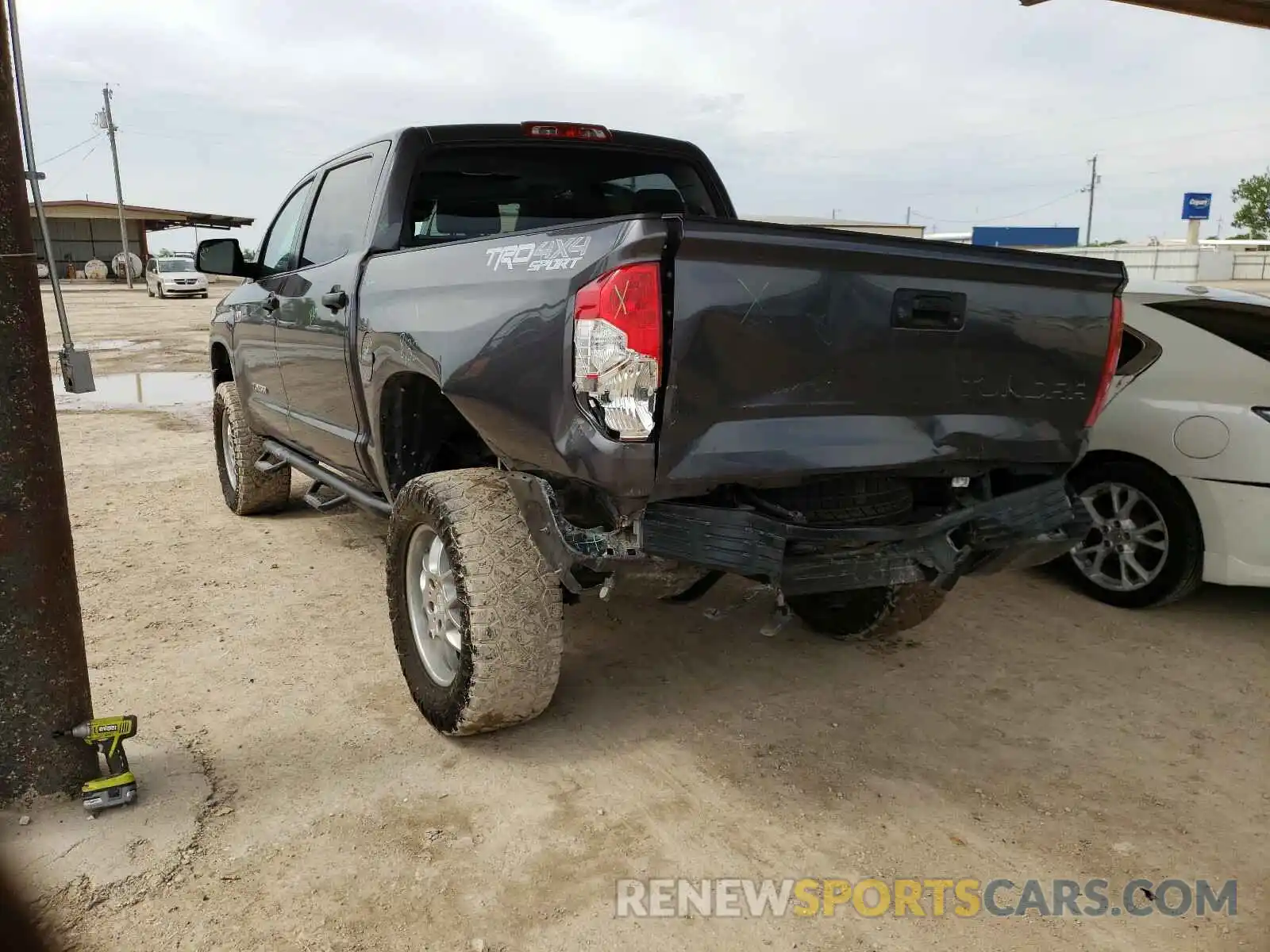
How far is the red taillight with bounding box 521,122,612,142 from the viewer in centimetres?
415

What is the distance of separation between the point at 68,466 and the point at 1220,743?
7842mm

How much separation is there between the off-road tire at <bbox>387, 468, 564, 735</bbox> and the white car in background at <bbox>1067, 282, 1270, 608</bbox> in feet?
9.26

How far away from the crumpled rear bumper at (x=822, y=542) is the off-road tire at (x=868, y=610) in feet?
2.39

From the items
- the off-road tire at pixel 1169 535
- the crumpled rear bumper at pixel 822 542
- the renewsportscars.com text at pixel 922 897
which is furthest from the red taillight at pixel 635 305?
the off-road tire at pixel 1169 535

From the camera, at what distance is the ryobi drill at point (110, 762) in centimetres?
274

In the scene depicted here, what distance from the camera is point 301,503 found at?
655 cm

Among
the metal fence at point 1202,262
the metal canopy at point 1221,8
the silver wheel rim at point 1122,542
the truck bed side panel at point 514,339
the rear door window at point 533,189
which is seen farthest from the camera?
the metal fence at point 1202,262

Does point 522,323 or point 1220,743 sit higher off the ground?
Answer: point 522,323

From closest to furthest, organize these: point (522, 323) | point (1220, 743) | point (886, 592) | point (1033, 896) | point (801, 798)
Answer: point (1033, 896) → point (522, 323) → point (801, 798) → point (1220, 743) → point (886, 592)

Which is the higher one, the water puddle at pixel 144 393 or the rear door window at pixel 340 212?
the rear door window at pixel 340 212

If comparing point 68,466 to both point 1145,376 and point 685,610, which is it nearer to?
point 685,610

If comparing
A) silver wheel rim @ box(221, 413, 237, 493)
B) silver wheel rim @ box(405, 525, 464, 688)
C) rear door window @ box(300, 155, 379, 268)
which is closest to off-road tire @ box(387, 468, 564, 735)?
silver wheel rim @ box(405, 525, 464, 688)

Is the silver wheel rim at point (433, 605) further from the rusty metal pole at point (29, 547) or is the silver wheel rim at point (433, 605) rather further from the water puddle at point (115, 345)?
the water puddle at point (115, 345)

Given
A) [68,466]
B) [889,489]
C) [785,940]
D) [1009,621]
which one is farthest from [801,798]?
[68,466]
